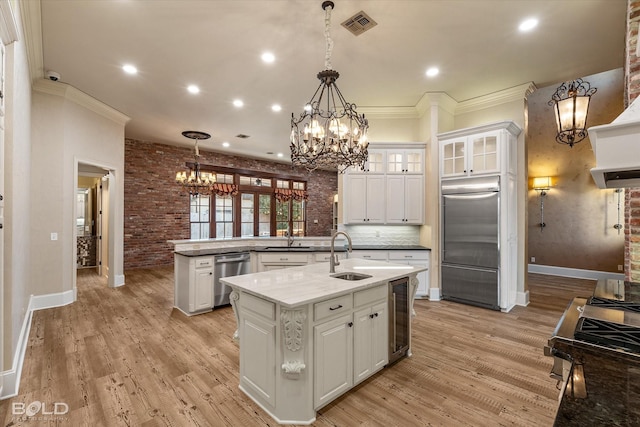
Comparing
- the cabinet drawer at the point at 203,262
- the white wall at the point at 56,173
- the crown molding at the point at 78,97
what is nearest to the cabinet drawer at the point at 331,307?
the cabinet drawer at the point at 203,262

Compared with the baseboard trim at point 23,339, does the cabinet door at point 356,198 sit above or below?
above

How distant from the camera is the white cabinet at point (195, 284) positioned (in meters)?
4.13

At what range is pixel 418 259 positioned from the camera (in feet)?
16.1

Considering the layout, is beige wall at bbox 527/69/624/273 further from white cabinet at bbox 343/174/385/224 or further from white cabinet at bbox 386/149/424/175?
white cabinet at bbox 343/174/385/224

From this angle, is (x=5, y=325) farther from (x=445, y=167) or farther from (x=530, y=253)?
(x=530, y=253)

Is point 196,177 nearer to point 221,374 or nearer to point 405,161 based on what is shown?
point 405,161

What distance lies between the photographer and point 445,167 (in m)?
4.86

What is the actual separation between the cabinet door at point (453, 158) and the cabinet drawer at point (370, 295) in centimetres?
297

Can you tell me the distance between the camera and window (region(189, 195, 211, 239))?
8344 millimetres

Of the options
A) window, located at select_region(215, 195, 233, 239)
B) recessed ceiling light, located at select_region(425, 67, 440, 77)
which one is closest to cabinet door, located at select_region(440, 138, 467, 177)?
recessed ceiling light, located at select_region(425, 67, 440, 77)

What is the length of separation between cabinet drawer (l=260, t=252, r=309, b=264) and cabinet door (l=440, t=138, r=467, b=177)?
2694 mm

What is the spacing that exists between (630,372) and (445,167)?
14.1 feet

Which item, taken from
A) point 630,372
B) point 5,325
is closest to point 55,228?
point 5,325

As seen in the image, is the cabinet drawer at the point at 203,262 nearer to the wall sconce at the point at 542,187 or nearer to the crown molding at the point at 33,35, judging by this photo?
the crown molding at the point at 33,35
